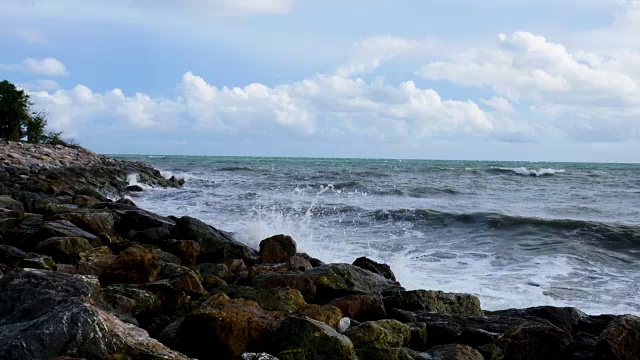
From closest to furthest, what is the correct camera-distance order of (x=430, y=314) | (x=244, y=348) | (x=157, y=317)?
1. (x=244, y=348)
2. (x=157, y=317)
3. (x=430, y=314)

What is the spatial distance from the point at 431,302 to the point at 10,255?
372cm

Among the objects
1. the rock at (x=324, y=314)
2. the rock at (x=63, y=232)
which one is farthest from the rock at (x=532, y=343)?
the rock at (x=63, y=232)

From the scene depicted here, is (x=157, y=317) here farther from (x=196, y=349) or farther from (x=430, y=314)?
(x=430, y=314)

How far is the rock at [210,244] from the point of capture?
724 cm

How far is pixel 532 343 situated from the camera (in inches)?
168

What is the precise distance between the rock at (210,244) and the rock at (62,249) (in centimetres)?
165

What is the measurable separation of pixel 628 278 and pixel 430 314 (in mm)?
5447

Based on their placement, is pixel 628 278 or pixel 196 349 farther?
pixel 628 278

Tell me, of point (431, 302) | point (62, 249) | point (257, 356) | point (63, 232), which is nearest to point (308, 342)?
point (257, 356)

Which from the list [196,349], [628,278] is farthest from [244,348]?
[628,278]

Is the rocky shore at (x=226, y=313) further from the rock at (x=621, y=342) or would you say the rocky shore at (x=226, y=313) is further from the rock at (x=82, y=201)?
the rock at (x=82, y=201)

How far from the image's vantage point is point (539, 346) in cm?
429

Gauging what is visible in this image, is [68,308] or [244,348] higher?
[68,308]

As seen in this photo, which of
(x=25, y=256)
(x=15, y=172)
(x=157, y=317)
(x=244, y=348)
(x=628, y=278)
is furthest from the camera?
(x=15, y=172)
